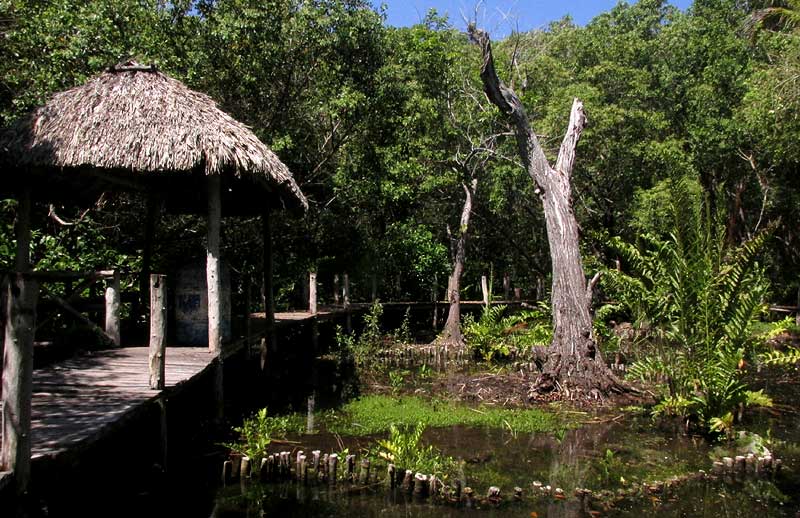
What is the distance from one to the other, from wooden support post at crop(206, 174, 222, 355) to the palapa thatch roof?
381mm

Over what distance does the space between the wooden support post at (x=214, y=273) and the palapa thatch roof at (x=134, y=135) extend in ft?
1.25

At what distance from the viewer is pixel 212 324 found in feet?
30.2

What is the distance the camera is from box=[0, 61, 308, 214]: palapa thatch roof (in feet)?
28.5

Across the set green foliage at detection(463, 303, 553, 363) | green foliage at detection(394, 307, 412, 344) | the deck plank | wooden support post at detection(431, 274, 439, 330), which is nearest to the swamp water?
the deck plank

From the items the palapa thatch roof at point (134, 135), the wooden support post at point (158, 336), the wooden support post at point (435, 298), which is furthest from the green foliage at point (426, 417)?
the wooden support post at point (435, 298)

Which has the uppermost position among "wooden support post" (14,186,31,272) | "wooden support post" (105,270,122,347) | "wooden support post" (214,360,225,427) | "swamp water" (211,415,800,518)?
"wooden support post" (14,186,31,272)

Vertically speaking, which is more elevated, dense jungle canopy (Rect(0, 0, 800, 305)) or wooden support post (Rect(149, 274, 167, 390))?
dense jungle canopy (Rect(0, 0, 800, 305))

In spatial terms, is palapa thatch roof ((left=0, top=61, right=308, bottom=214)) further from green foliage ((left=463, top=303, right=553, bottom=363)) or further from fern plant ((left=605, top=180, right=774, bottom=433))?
green foliage ((left=463, top=303, right=553, bottom=363))

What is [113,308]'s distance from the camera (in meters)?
9.56

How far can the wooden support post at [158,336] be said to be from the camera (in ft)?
22.4

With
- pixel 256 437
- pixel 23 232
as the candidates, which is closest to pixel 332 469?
pixel 256 437

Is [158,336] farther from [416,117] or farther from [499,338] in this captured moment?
[416,117]

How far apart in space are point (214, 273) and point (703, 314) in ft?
21.5

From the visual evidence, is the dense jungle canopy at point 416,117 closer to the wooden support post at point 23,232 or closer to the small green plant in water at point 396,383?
the wooden support post at point 23,232
